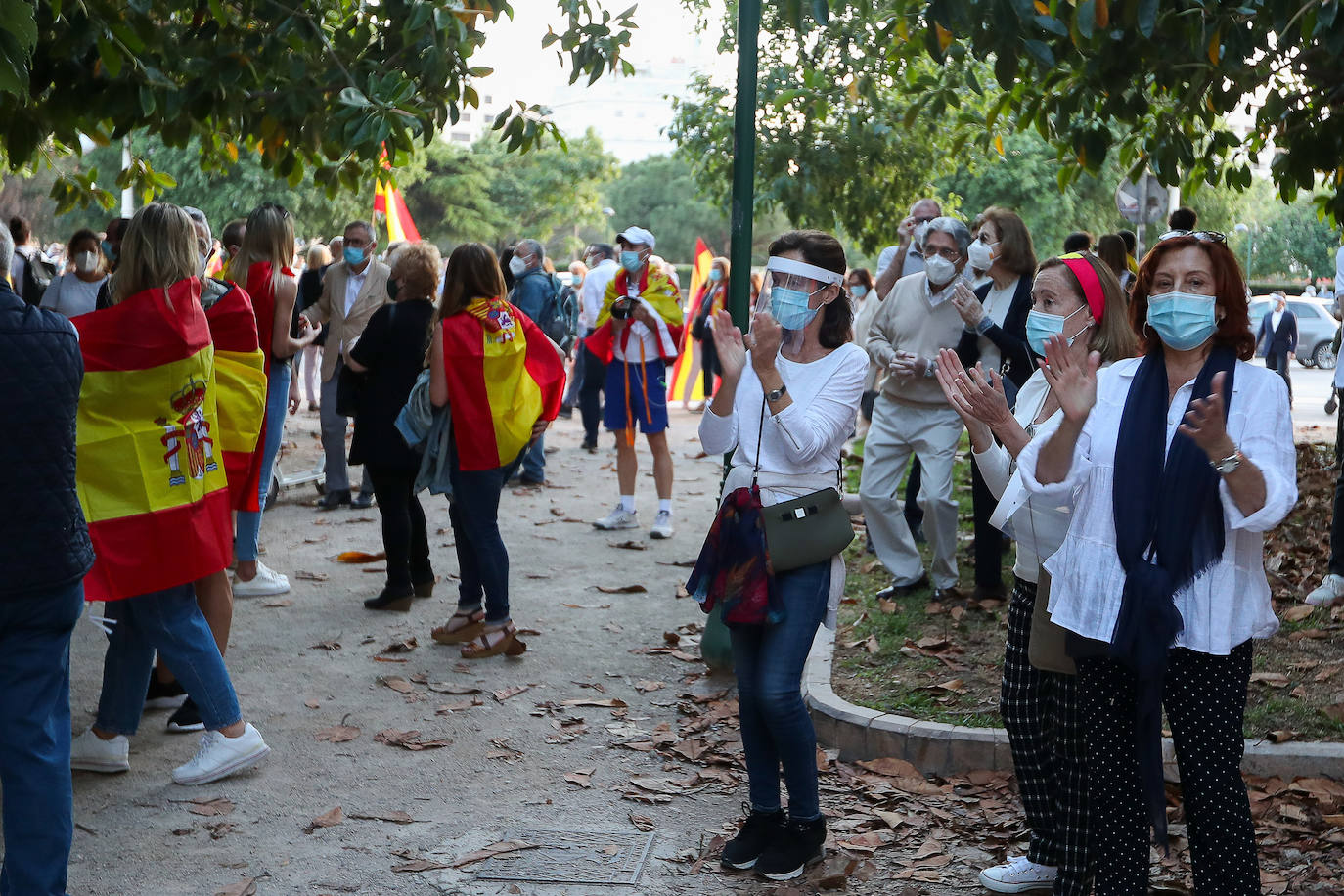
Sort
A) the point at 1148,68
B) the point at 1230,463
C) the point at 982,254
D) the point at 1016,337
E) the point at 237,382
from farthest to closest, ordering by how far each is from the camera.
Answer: the point at 982,254 → the point at 1016,337 → the point at 1148,68 → the point at 237,382 → the point at 1230,463

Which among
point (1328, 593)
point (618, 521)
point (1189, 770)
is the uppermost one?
point (1189, 770)

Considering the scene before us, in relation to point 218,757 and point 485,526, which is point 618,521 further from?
point 218,757

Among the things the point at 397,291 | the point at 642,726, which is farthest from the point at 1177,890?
the point at 397,291

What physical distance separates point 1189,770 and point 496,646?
4370 millimetres

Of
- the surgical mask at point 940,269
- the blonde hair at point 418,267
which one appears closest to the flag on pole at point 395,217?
the blonde hair at point 418,267

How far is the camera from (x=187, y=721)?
19.6ft

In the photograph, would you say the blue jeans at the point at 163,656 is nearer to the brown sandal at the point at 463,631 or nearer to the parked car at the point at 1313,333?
the brown sandal at the point at 463,631

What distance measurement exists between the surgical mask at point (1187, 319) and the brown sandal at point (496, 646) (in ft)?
14.7

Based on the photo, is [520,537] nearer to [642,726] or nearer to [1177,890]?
[642,726]

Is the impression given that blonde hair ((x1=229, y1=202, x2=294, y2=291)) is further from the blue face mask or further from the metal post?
the blue face mask

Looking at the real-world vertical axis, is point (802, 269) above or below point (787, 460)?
above

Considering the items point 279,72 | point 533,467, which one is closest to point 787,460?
point 279,72

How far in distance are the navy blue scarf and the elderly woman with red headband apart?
8.9 inches

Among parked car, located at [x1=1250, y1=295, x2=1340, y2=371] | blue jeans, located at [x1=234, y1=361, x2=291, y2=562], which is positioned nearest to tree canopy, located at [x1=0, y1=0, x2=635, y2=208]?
blue jeans, located at [x1=234, y1=361, x2=291, y2=562]
